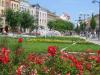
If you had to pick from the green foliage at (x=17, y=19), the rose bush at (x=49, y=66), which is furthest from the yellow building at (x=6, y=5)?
the rose bush at (x=49, y=66)

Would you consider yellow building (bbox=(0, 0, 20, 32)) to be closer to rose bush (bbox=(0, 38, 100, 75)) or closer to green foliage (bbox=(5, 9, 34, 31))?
green foliage (bbox=(5, 9, 34, 31))

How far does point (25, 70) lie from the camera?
27.8 ft

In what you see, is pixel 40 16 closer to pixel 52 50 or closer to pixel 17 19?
pixel 17 19

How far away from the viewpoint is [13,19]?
8756 centimetres

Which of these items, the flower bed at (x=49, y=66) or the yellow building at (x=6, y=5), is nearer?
the flower bed at (x=49, y=66)

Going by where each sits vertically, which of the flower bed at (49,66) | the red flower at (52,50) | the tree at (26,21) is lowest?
the flower bed at (49,66)

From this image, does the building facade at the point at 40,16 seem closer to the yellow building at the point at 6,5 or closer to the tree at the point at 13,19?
the yellow building at the point at 6,5

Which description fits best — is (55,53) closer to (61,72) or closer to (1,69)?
(61,72)

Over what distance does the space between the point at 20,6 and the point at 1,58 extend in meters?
125

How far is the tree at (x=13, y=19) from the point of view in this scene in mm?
87688

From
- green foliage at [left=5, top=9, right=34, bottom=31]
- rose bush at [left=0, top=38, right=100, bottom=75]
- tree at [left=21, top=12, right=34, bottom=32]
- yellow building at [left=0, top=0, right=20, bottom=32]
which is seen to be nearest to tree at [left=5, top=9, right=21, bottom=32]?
green foliage at [left=5, top=9, right=34, bottom=31]

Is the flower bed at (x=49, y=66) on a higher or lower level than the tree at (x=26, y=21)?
lower

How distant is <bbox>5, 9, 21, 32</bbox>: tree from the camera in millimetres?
87688

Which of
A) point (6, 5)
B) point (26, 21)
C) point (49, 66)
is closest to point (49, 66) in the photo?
point (49, 66)
